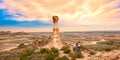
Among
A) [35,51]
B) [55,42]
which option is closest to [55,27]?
[55,42]

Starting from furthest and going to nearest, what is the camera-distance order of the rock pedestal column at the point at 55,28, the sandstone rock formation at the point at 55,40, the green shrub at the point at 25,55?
the rock pedestal column at the point at 55,28, the sandstone rock formation at the point at 55,40, the green shrub at the point at 25,55

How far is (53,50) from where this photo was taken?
1400 inches

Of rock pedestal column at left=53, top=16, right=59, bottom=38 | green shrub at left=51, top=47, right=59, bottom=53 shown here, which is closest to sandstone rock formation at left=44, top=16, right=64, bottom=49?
rock pedestal column at left=53, top=16, right=59, bottom=38

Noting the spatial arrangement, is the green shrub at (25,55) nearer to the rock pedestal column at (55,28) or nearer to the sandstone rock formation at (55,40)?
the sandstone rock formation at (55,40)

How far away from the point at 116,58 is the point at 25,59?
15982 millimetres

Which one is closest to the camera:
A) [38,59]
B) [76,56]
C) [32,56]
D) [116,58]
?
[116,58]

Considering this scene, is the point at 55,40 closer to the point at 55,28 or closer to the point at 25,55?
the point at 55,28

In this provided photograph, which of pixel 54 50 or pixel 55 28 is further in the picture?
pixel 55 28

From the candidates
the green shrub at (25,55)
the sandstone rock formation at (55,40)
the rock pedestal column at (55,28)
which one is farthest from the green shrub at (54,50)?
the green shrub at (25,55)

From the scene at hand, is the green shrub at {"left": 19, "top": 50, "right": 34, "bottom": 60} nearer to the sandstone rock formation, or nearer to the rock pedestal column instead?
the sandstone rock formation

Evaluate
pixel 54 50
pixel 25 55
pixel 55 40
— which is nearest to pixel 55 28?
pixel 55 40

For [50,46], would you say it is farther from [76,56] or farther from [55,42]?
[76,56]

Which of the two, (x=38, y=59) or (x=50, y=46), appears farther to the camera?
(x=50, y=46)

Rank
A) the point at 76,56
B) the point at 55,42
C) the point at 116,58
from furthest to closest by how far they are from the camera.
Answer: the point at 55,42
the point at 76,56
the point at 116,58
